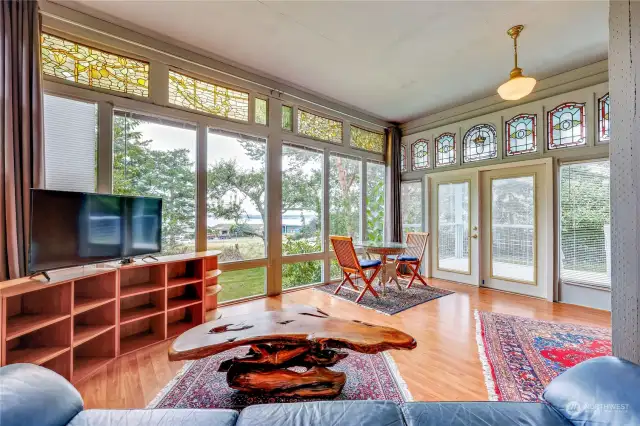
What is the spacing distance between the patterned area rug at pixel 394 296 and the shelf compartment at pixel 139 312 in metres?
2.35

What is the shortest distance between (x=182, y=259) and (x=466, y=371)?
2.71 m

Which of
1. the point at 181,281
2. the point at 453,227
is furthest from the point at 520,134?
the point at 181,281

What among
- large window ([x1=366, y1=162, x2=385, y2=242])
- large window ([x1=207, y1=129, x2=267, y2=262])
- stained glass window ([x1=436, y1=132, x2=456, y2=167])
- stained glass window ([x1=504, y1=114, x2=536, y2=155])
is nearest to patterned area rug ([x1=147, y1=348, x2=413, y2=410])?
large window ([x1=207, y1=129, x2=267, y2=262])

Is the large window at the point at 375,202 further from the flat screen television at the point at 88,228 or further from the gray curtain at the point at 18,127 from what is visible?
the gray curtain at the point at 18,127

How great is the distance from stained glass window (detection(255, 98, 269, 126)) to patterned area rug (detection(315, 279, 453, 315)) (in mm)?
2780

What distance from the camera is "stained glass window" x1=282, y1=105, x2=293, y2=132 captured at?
4.14m

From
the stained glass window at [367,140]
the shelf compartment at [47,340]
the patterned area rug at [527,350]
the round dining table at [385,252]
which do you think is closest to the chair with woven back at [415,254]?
the round dining table at [385,252]

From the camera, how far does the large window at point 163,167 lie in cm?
284

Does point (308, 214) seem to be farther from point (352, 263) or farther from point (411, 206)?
point (411, 206)

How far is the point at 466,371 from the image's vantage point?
2049 mm

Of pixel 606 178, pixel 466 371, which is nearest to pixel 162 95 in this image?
pixel 466 371

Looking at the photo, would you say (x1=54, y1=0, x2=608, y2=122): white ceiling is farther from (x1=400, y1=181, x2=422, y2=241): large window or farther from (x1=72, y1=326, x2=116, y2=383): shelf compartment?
(x1=72, y1=326, x2=116, y2=383): shelf compartment

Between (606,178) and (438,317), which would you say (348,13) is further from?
(606,178)

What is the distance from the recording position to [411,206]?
5566 millimetres
